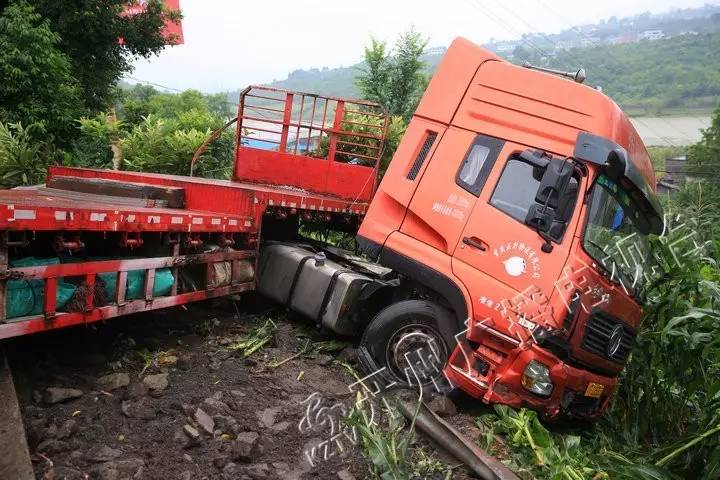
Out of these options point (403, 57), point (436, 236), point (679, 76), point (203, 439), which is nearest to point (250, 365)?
point (203, 439)

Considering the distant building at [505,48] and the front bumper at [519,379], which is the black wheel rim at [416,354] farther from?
the distant building at [505,48]

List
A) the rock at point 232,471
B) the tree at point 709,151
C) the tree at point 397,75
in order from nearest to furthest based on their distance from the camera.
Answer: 1. the rock at point 232,471
2. the tree at point 397,75
3. the tree at point 709,151

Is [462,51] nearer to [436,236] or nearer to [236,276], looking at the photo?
[436,236]

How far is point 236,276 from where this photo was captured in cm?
522

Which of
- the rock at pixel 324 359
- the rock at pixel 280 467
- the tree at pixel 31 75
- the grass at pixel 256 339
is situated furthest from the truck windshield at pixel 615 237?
the tree at pixel 31 75

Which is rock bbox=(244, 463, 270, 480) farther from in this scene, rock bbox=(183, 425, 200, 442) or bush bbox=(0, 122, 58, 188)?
bush bbox=(0, 122, 58, 188)

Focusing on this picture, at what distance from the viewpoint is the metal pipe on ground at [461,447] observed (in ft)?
11.0

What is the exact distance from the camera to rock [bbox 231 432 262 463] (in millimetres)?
3150

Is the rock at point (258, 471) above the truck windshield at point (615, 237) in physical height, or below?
below

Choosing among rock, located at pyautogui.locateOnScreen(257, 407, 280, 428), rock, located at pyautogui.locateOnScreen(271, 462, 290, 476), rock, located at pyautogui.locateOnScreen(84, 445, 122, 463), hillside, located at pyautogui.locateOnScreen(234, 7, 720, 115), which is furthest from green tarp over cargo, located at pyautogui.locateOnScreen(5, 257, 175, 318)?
hillside, located at pyautogui.locateOnScreen(234, 7, 720, 115)

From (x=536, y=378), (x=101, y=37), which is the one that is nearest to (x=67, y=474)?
(x=536, y=378)

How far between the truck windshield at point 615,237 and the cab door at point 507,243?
16 cm

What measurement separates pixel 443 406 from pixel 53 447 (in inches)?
99.4

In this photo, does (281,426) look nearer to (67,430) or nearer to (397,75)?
(67,430)
